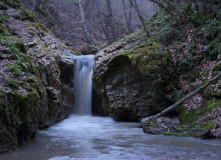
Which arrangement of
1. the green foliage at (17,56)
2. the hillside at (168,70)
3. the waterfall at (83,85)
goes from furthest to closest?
1. the waterfall at (83,85)
2. the hillside at (168,70)
3. the green foliage at (17,56)

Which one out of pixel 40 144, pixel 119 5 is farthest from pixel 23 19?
pixel 119 5

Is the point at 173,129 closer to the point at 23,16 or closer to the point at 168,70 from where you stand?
the point at 168,70

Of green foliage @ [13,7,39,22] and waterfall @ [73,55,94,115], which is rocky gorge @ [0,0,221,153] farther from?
waterfall @ [73,55,94,115]

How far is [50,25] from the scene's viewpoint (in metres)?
19.9

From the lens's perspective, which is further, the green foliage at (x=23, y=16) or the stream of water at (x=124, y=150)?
the green foliage at (x=23, y=16)

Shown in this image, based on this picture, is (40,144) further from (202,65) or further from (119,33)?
(119,33)

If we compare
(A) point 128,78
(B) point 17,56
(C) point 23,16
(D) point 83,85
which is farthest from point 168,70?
(C) point 23,16

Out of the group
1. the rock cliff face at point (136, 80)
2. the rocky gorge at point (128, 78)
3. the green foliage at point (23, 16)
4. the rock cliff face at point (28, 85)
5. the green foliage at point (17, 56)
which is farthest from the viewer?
the green foliage at point (23, 16)

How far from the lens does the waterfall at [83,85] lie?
1237cm

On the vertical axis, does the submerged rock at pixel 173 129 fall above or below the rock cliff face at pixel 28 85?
below

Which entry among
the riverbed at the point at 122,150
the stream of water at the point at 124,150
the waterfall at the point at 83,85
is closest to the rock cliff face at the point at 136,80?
the waterfall at the point at 83,85

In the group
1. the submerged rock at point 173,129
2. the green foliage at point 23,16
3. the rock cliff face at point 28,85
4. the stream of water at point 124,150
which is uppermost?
the green foliage at point 23,16

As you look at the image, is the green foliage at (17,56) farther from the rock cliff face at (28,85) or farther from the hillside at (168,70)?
the hillside at (168,70)

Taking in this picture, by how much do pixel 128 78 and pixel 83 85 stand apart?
356 centimetres
